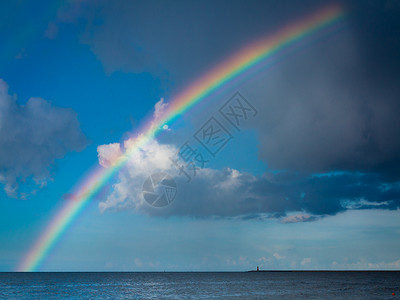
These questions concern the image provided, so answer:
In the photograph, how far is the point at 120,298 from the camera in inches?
2948

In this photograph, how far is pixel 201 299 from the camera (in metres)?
69.2

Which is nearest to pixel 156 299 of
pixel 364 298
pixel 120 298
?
pixel 120 298

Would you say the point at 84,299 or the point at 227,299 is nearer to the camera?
the point at 227,299

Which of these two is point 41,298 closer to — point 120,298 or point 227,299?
point 120,298

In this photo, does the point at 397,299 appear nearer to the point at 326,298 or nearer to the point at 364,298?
the point at 364,298

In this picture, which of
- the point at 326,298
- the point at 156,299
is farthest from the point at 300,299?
the point at 156,299

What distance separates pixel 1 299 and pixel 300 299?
63.8 meters

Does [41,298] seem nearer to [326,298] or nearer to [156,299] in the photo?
[156,299]

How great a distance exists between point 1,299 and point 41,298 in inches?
337

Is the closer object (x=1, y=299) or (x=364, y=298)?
(x=364, y=298)

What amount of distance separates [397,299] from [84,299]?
209 ft

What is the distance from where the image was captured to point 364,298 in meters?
71.2

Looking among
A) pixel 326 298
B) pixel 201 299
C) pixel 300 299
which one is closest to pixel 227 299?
pixel 201 299

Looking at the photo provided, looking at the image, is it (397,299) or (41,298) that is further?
(41,298)
